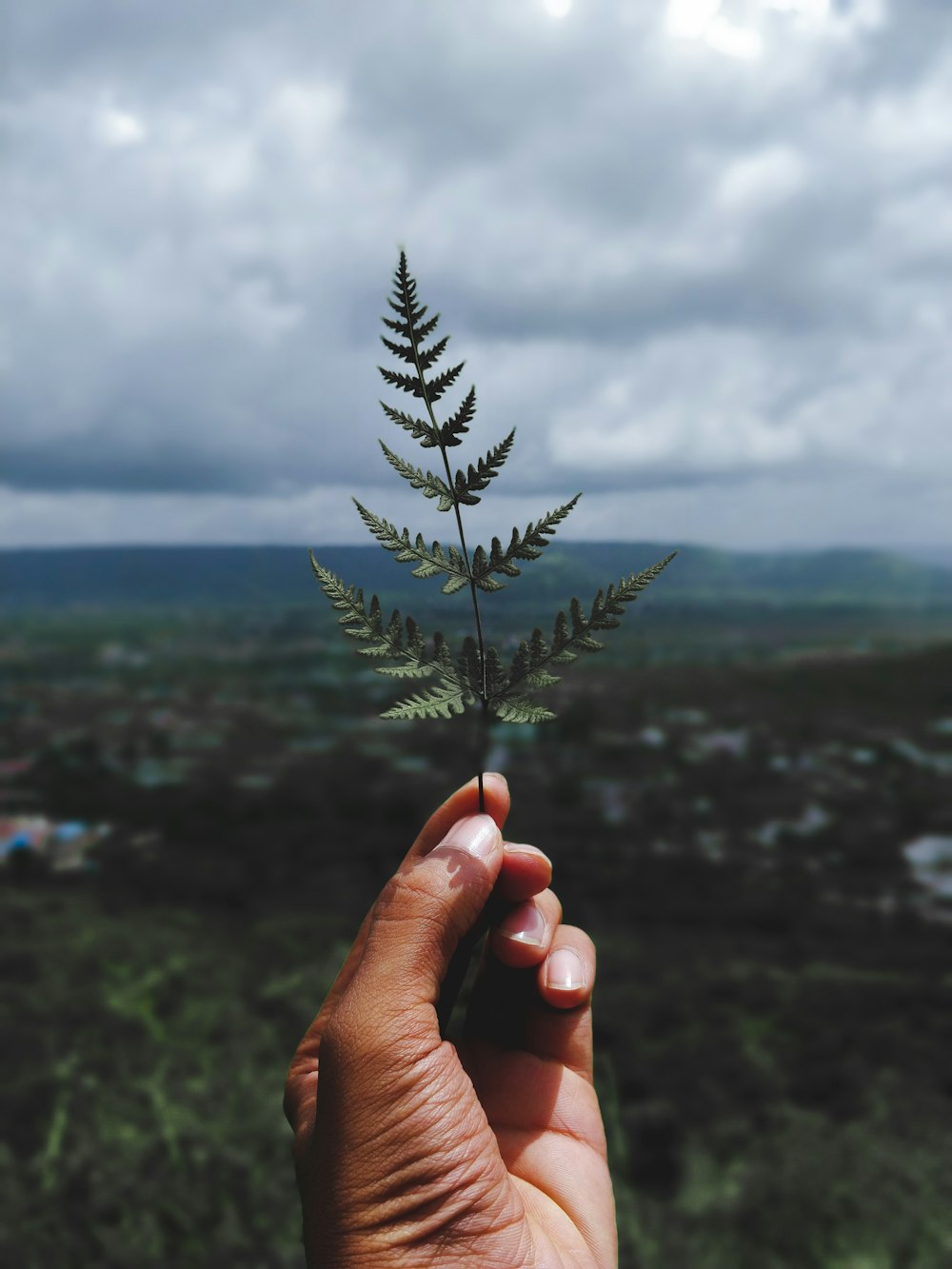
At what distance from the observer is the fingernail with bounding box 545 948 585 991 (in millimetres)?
2615

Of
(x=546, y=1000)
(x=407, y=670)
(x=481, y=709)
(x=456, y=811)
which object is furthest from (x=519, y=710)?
(x=546, y=1000)

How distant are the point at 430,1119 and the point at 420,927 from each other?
18.7 inches

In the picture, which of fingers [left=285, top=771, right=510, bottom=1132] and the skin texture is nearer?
the skin texture

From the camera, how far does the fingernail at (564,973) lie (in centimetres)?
262

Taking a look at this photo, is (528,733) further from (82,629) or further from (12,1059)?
(82,629)

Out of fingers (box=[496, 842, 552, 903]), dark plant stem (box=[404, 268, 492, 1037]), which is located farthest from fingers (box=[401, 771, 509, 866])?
dark plant stem (box=[404, 268, 492, 1037])

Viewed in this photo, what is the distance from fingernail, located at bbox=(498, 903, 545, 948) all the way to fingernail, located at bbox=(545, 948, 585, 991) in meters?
0.17

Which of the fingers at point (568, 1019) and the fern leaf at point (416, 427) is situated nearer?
the fern leaf at point (416, 427)

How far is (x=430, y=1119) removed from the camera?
1901 millimetres

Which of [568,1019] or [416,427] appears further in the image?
[568,1019]

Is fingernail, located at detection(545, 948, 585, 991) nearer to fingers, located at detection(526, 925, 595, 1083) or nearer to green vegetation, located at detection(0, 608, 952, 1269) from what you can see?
fingers, located at detection(526, 925, 595, 1083)

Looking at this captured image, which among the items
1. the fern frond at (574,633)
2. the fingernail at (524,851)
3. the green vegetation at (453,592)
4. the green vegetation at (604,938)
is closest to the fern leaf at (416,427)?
the green vegetation at (453,592)

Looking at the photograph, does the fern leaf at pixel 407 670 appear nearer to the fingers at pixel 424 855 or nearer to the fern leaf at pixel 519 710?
the fern leaf at pixel 519 710

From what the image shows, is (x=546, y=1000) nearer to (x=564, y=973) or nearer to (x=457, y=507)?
(x=564, y=973)
